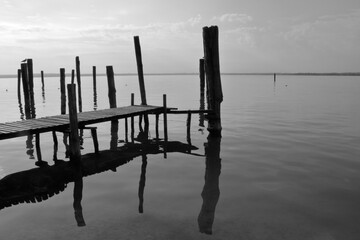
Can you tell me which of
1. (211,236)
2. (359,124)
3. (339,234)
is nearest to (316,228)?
(339,234)

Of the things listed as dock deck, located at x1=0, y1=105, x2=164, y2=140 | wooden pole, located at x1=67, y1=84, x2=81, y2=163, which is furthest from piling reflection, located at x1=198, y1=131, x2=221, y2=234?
wooden pole, located at x1=67, y1=84, x2=81, y2=163

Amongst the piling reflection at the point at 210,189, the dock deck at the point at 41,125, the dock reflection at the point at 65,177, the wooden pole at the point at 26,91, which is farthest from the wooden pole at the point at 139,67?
the wooden pole at the point at 26,91

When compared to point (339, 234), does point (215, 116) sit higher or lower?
higher

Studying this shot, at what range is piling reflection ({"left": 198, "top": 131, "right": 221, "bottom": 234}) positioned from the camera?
5832mm

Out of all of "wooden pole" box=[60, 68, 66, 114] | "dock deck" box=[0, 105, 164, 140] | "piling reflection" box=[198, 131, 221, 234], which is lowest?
"piling reflection" box=[198, 131, 221, 234]

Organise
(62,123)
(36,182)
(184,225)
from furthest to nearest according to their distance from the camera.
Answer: (62,123), (36,182), (184,225)

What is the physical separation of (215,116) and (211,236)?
8.09 m

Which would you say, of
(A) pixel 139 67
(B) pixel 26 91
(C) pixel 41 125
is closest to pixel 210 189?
(C) pixel 41 125

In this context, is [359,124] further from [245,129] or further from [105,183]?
[105,183]

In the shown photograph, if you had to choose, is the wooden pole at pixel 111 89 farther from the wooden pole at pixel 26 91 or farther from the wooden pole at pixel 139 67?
the wooden pole at pixel 26 91

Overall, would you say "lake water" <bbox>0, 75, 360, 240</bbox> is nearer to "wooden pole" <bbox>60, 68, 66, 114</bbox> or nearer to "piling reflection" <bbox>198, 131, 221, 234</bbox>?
"piling reflection" <bbox>198, 131, 221, 234</bbox>

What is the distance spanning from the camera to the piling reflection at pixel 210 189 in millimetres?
5832

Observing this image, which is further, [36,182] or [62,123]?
[62,123]

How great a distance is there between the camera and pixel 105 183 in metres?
8.02
